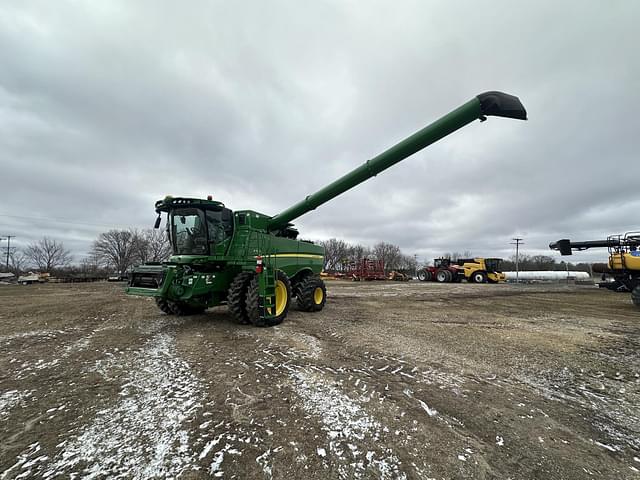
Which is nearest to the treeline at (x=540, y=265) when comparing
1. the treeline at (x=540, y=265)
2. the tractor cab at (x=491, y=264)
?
the treeline at (x=540, y=265)

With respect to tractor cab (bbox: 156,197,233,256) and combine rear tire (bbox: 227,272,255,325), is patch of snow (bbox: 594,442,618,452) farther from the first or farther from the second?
tractor cab (bbox: 156,197,233,256)

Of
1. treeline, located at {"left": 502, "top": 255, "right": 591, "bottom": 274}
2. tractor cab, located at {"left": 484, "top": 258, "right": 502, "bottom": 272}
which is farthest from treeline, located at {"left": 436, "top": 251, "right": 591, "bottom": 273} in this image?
tractor cab, located at {"left": 484, "top": 258, "right": 502, "bottom": 272}

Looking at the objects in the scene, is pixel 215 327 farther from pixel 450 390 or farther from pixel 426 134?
pixel 426 134

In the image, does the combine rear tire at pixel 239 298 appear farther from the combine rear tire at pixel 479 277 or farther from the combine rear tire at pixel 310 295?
the combine rear tire at pixel 479 277

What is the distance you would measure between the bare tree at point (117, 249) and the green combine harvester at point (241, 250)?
64.4 metres

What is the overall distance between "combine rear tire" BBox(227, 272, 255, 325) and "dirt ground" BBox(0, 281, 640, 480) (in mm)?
848

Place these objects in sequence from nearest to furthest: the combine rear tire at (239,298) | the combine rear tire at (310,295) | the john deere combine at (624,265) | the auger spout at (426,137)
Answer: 1. the auger spout at (426,137)
2. the combine rear tire at (239,298)
3. the combine rear tire at (310,295)
4. the john deere combine at (624,265)

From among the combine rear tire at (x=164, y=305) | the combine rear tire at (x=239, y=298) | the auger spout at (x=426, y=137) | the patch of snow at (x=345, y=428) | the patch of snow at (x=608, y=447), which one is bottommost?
the patch of snow at (x=345, y=428)

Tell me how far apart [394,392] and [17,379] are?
15.6 feet

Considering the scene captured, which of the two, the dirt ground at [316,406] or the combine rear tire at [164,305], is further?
the combine rear tire at [164,305]

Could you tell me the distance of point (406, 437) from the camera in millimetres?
2527

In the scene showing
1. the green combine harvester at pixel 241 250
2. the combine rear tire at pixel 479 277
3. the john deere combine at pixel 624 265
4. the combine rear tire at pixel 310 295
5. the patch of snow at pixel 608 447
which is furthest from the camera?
the combine rear tire at pixel 479 277

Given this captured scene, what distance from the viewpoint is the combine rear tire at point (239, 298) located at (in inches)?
268

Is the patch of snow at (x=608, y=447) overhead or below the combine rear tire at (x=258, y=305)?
below
